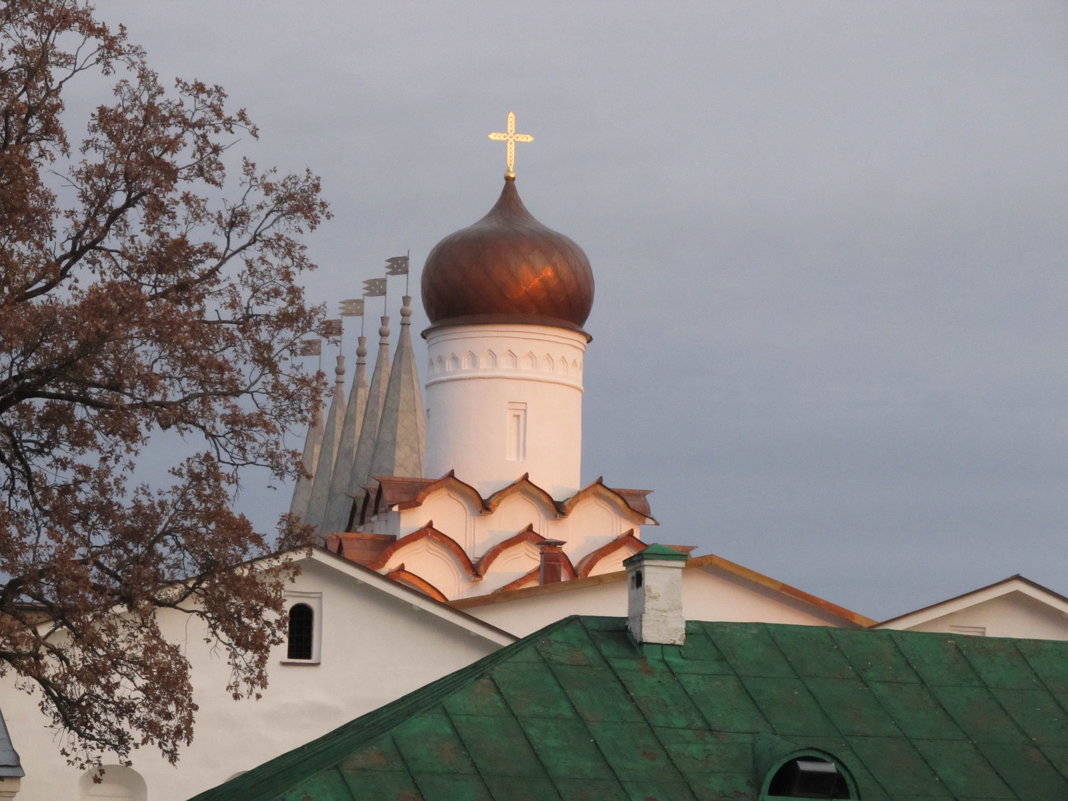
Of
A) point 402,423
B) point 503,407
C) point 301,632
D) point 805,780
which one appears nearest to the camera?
point 805,780

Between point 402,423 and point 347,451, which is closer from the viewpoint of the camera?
point 402,423

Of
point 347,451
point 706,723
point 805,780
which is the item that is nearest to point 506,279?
point 347,451

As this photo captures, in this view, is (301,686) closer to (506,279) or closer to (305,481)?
(506,279)

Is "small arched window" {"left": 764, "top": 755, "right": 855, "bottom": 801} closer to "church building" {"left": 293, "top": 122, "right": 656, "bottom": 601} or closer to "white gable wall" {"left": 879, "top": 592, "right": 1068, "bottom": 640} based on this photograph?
"white gable wall" {"left": 879, "top": 592, "right": 1068, "bottom": 640}

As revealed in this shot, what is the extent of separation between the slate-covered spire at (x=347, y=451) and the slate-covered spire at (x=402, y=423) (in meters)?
→ 1.33

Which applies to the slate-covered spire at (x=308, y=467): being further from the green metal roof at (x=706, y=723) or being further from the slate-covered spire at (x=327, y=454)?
the green metal roof at (x=706, y=723)

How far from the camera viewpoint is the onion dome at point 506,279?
122 ft

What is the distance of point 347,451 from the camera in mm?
48375

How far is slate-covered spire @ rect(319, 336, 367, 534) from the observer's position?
46.0m

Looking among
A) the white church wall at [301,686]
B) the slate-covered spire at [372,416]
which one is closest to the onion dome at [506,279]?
the slate-covered spire at [372,416]

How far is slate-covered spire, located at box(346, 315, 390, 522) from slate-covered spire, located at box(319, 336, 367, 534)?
1.40ft

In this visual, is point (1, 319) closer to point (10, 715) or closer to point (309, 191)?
point (309, 191)

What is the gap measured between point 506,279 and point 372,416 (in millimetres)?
10134

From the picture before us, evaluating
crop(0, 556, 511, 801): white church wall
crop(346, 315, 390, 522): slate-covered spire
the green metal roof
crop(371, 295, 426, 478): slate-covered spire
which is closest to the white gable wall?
crop(0, 556, 511, 801): white church wall
